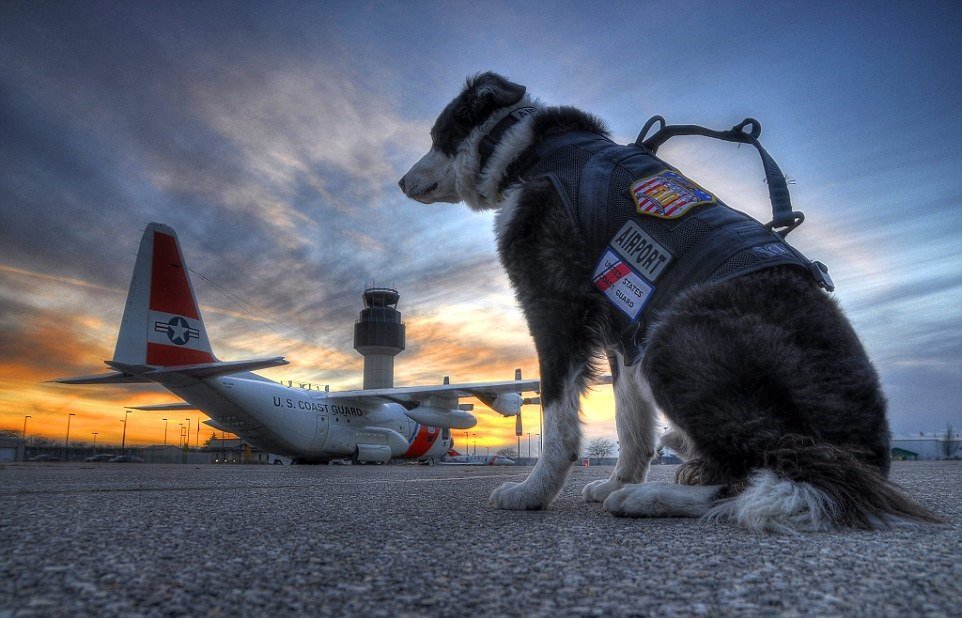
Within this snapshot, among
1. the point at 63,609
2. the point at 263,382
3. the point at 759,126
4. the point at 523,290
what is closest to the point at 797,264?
the point at 759,126

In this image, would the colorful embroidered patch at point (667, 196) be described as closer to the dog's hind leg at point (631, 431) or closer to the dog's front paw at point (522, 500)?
the dog's hind leg at point (631, 431)

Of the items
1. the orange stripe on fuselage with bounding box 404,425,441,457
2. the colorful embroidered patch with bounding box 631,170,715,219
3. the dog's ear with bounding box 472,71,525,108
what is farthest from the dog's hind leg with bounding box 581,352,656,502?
the orange stripe on fuselage with bounding box 404,425,441,457

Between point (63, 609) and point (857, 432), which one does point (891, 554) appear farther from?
point (63, 609)

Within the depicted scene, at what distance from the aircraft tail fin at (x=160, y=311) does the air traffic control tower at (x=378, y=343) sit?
30.3 metres

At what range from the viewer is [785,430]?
5.88ft

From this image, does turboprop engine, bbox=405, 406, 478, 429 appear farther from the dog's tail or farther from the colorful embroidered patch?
the dog's tail

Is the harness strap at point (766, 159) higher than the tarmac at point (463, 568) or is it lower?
higher

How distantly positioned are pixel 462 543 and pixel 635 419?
1781 mm

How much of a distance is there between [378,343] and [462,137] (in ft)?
140

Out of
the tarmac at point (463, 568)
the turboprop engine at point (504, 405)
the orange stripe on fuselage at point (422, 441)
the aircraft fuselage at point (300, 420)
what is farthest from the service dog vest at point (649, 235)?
the orange stripe on fuselage at point (422, 441)

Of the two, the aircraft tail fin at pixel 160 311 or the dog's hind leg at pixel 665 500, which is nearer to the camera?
the dog's hind leg at pixel 665 500

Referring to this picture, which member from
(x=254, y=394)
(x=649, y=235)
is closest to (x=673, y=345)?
(x=649, y=235)

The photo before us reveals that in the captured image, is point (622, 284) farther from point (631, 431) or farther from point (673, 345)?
point (631, 431)

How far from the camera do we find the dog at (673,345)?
5.79ft
